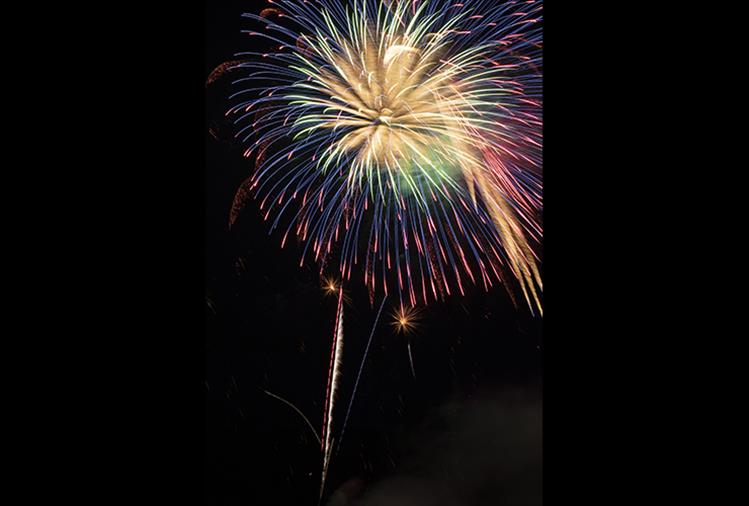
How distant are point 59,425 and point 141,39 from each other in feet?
4.47

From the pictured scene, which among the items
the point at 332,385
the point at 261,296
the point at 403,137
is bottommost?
the point at 332,385

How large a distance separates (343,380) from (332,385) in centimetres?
4

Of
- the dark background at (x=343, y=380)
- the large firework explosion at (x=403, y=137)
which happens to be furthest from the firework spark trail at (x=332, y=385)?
the large firework explosion at (x=403, y=137)

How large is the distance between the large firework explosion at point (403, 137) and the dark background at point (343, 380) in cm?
9

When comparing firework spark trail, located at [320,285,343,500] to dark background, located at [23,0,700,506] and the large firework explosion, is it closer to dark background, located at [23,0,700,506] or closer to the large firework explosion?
dark background, located at [23,0,700,506]

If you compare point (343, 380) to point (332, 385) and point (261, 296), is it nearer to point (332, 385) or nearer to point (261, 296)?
point (332, 385)

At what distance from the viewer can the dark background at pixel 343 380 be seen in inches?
79.9

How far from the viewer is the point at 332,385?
214cm

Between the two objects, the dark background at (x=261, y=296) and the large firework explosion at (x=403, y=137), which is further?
the large firework explosion at (x=403, y=137)

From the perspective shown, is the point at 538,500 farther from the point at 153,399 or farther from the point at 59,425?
the point at 59,425

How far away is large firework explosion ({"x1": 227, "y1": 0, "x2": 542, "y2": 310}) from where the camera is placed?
2039 millimetres

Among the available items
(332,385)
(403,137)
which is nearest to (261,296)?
(332,385)

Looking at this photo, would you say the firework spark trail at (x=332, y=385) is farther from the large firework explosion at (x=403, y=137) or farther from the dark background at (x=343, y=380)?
the large firework explosion at (x=403, y=137)

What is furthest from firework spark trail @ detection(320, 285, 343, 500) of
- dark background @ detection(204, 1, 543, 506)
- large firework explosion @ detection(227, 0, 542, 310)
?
large firework explosion @ detection(227, 0, 542, 310)
